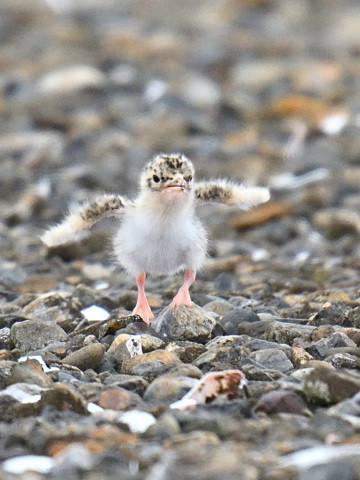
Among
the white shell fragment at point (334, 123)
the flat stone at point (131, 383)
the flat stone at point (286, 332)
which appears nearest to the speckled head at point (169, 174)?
the flat stone at point (286, 332)

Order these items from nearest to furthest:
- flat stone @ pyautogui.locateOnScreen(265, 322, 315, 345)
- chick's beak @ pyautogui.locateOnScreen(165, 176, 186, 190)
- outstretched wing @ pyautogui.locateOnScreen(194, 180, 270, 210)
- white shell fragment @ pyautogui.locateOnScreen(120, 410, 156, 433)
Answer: white shell fragment @ pyautogui.locateOnScreen(120, 410, 156, 433), flat stone @ pyautogui.locateOnScreen(265, 322, 315, 345), chick's beak @ pyautogui.locateOnScreen(165, 176, 186, 190), outstretched wing @ pyautogui.locateOnScreen(194, 180, 270, 210)

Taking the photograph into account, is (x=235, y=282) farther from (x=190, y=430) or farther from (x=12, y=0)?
(x=12, y=0)

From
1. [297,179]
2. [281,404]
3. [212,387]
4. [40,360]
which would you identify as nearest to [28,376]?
[40,360]

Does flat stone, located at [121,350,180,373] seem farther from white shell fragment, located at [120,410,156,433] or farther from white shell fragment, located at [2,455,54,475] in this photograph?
white shell fragment, located at [2,455,54,475]

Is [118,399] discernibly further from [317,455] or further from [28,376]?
[317,455]

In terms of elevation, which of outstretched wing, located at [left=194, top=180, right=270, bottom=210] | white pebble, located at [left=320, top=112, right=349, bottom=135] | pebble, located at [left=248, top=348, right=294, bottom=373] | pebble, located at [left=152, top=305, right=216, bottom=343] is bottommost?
pebble, located at [left=248, top=348, right=294, bottom=373]

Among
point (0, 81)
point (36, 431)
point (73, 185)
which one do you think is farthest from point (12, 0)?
point (36, 431)

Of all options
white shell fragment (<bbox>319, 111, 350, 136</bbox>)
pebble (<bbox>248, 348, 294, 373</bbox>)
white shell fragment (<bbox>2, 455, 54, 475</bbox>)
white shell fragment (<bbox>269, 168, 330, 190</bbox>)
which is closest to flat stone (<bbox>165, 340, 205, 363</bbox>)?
pebble (<bbox>248, 348, 294, 373</bbox>)

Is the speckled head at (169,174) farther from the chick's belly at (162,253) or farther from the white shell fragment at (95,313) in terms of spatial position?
the white shell fragment at (95,313)
